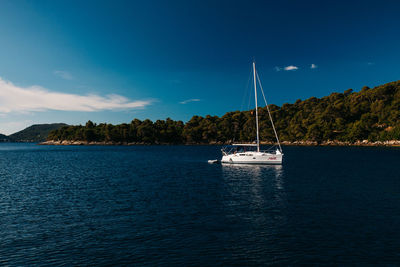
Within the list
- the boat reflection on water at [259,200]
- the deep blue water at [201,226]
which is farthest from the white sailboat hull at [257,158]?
the deep blue water at [201,226]

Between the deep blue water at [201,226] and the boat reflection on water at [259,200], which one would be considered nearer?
the deep blue water at [201,226]

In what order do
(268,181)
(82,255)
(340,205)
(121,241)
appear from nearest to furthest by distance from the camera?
(82,255) → (121,241) → (340,205) → (268,181)

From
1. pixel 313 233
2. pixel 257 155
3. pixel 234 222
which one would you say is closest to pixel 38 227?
pixel 234 222

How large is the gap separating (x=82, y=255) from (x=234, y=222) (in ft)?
33.6

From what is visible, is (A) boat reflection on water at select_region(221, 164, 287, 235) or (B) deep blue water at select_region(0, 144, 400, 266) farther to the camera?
(A) boat reflection on water at select_region(221, 164, 287, 235)

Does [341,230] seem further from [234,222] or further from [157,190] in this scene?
[157,190]

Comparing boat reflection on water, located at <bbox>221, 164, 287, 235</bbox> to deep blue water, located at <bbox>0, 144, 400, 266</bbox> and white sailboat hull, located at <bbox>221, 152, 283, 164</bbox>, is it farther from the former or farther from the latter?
A: white sailboat hull, located at <bbox>221, 152, 283, 164</bbox>

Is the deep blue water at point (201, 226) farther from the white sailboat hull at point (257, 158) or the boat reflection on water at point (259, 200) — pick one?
the white sailboat hull at point (257, 158)

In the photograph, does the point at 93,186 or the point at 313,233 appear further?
the point at 93,186

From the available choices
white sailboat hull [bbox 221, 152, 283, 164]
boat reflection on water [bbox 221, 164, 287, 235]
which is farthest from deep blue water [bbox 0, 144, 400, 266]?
white sailboat hull [bbox 221, 152, 283, 164]

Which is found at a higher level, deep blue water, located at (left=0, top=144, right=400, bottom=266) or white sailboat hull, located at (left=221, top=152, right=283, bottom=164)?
white sailboat hull, located at (left=221, top=152, right=283, bottom=164)

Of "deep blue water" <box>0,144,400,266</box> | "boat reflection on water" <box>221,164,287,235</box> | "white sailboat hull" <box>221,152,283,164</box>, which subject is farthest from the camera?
"white sailboat hull" <box>221,152,283,164</box>

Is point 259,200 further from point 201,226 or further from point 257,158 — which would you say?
point 257,158

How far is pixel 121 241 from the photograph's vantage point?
15.4 m
